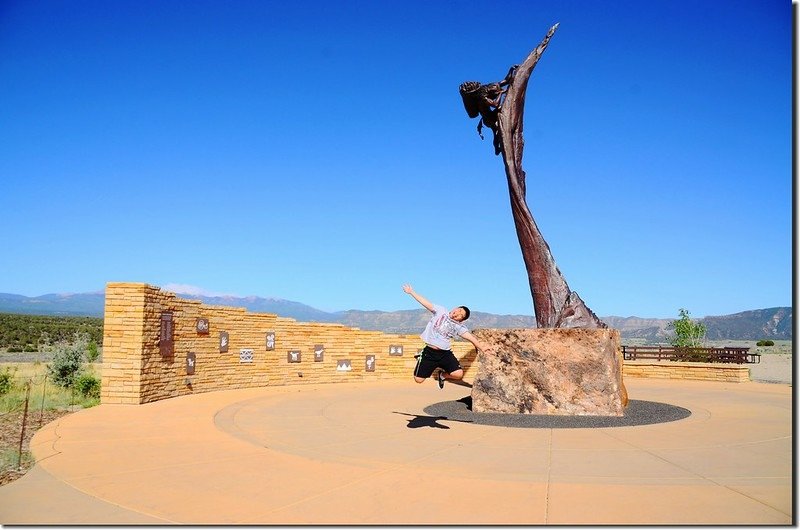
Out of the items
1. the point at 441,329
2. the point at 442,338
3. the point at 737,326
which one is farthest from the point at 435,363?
the point at 737,326

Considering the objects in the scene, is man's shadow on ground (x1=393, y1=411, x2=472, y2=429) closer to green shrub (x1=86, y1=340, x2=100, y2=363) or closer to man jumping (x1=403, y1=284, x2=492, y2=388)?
man jumping (x1=403, y1=284, x2=492, y2=388)

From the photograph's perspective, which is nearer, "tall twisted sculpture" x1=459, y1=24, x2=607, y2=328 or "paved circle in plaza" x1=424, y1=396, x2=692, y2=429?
"paved circle in plaza" x1=424, y1=396, x2=692, y2=429

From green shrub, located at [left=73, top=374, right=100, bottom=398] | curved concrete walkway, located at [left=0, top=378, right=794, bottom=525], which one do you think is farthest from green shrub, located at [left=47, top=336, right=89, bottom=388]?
curved concrete walkway, located at [left=0, top=378, right=794, bottom=525]

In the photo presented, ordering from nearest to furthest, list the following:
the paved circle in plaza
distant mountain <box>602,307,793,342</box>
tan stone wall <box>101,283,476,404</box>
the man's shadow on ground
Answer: the man's shadow on ground → the paved circle in plaza → tan stone wall <box>101,283,476,404</box> → distant mountain <box>602,307,793,342</box>

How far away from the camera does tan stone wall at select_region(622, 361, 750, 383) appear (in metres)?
20.9

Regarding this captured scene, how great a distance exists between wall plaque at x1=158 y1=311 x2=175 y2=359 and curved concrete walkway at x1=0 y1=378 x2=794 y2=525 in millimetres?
2374

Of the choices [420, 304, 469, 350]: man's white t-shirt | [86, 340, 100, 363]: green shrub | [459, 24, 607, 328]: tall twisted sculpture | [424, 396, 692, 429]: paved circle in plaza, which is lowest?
[86, 340, 100, 363]: green shrub

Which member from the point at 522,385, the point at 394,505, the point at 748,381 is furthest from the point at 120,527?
the point at 748,381

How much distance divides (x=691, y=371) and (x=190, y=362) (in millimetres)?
15367

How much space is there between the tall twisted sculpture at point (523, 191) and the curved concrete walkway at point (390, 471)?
9.76 ft

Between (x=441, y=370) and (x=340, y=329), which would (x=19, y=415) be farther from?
(x=340, y=329)

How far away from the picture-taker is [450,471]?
719 centimetres

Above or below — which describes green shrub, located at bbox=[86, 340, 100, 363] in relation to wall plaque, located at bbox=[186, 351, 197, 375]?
below

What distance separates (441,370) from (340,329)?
1043 cm
